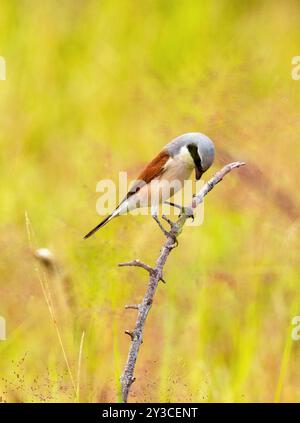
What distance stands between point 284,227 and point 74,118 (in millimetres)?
2309

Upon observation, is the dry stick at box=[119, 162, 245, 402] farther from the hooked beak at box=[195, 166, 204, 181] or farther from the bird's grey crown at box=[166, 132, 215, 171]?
the hooked beak at box=[195, 166, 204, 181]

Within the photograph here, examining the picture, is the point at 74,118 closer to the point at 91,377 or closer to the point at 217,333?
the point at 217,333

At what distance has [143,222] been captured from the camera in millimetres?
3281

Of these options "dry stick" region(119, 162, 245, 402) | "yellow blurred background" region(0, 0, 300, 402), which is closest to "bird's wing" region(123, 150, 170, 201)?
"yellow blurred background" region(0, 0, 300, 402)

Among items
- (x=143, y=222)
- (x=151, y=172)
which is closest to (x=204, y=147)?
(x=143, y=222)

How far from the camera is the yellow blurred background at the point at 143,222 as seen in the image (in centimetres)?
283

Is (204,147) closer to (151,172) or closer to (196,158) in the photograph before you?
(196,158)

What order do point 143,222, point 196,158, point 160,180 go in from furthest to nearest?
point 160,180
point 143,222
point 196,158

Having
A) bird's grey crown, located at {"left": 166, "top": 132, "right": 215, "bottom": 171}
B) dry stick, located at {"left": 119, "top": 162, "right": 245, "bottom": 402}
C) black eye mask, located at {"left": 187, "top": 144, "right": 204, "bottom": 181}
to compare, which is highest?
black eye mask, located at {"left": 187, "top": 144, "right": 204, "bottom": 181}

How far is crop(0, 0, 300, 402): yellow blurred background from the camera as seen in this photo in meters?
2.83

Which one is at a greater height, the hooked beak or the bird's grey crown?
the hooked beak

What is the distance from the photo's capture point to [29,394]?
8.36 ft
